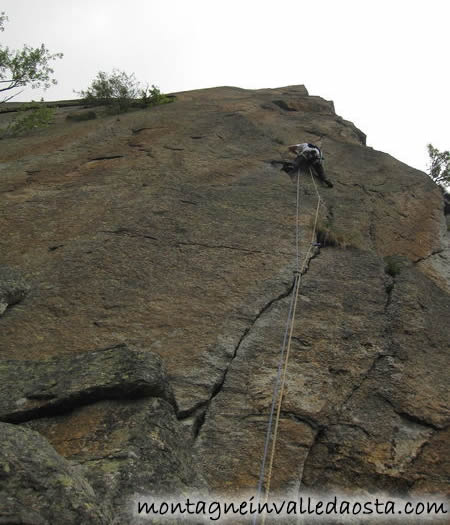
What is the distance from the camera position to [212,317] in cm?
648

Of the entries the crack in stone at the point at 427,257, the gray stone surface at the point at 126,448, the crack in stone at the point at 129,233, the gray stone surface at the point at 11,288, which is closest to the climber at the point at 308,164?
the crack in stone at the point at 427,257

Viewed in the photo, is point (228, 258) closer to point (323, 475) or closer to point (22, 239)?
point (22, 239)

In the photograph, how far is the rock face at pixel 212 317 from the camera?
4.56m

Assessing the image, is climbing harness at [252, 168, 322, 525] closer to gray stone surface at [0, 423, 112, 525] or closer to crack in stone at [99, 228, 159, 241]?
gray stone surface at [0, 423, 112, 525]

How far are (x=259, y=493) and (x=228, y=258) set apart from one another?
148 inches

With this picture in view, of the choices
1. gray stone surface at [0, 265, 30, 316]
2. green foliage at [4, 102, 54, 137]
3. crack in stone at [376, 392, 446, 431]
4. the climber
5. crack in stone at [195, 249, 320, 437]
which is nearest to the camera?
crack in stone at [195, 249, 320, 437]

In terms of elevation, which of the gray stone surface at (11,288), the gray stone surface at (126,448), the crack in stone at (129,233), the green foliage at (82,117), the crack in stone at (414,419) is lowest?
the gray stone surface at (126,448)

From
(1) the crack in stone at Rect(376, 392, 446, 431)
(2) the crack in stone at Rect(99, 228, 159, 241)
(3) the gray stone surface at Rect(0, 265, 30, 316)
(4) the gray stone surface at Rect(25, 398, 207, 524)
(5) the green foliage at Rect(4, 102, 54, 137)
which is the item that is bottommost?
(4) the gray stone surface at Rect(25, 398, 207, 524)

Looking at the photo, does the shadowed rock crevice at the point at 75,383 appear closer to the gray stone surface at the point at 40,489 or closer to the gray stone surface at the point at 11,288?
the gray stone surface at the point at 40,489

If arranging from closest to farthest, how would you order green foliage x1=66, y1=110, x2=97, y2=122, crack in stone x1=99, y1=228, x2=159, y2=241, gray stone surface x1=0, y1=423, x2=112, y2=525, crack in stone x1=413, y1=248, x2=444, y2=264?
gray stone surface x1=0, y1=423, x2=112, y2=525 → crack in stone x1=99, y1=228, x2=159, y2=241 → crack in stone x1=413, y1=248, x2=444, y2=264 → green foliage x1=66, y1=110, x2=97, y2=122

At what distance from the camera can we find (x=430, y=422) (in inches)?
215

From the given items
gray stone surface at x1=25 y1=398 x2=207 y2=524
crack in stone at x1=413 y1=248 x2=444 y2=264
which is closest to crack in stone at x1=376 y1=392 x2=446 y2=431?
gray stone surface at x1=25 y1=398 x2=207 y2=524

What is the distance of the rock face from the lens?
4559 mm

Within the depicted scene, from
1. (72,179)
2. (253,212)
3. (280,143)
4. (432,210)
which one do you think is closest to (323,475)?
(253,212)
